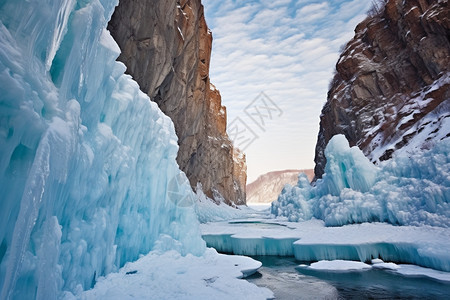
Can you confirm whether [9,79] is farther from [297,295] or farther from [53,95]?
[297,295]

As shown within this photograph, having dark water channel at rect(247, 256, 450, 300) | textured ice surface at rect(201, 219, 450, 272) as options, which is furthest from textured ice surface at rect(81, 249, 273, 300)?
textured ice surface at rect(201, 219, 450, 272)

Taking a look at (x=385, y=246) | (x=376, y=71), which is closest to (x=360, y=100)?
(x=376, y=71)

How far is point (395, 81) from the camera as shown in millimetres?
30938

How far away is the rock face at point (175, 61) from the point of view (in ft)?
59.4

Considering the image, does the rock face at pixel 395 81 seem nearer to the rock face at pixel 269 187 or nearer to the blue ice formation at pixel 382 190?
the blue ice formation at pixel 382 190

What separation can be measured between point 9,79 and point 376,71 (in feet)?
120

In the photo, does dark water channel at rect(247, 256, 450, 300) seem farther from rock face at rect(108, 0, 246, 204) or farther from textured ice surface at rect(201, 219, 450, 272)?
rock face at rect(108, 0, 246, 204)

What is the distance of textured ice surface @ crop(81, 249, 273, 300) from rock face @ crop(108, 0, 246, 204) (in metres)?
14.5

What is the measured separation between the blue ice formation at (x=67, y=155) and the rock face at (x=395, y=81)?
20.0 metres

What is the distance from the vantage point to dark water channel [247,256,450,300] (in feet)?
25.0

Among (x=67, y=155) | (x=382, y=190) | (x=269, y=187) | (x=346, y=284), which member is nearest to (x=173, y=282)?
(x=67, y=155)

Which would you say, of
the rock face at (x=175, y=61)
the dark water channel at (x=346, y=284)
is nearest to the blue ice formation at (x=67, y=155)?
the dark water channel at (x=346, y=284)

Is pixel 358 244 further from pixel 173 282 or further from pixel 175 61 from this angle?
pixel 175 61

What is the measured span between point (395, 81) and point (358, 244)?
25614 mm
